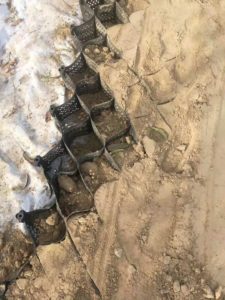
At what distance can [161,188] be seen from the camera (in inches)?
183

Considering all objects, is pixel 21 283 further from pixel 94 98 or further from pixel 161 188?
pixel 94 98

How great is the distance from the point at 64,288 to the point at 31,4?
383cm

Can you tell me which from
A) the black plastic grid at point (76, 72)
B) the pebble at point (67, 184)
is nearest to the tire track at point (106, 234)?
the pebble at point (67, 184)

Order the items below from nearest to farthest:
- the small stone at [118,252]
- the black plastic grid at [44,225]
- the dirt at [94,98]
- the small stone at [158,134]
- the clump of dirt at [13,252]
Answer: the small stone at [118,252] < the clump of dirt at [13,252] < the black plastic grid at [44,225] < the small stone at [158,134] < the dirt at [94,98]

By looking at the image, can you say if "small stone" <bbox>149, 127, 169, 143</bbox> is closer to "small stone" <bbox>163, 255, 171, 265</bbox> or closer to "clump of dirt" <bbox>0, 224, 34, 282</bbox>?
"small stone" <bbox>163, 255, 171, 265</bbox>

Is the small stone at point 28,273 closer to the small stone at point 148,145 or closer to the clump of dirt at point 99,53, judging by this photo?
the small stone at point 148,145

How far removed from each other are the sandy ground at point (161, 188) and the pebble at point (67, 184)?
328 millimetres

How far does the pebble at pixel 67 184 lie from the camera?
16.0 ft

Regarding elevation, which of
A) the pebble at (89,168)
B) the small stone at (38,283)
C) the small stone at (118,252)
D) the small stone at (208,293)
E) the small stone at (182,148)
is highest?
Answer: the pebble at (89,168)

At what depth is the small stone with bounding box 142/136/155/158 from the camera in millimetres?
4891

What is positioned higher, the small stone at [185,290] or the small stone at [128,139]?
the small stone at [128,139]

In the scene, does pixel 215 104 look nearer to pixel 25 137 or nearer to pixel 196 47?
pixel 196 47

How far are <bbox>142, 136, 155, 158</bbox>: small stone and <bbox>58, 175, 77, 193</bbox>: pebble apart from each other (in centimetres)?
87

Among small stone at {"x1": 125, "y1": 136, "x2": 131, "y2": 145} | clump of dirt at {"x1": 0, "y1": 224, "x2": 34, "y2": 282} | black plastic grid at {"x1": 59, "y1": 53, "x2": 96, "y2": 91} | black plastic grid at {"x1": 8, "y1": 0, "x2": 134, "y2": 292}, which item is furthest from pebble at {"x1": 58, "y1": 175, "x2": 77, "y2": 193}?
black plastic grid at {"x1": 59, "y1": 53, "x2": 96, "y2": 91}
